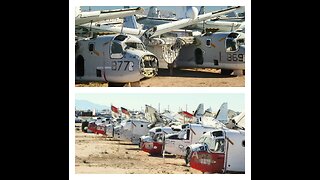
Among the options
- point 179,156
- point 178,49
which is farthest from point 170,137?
point 178,49

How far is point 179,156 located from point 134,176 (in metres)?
0.27

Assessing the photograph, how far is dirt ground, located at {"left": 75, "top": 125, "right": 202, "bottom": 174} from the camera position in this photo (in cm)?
238

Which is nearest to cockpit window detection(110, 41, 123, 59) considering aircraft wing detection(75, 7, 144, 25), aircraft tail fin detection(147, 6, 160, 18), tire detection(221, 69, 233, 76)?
aircraft wing detection(75, 7, 144, 25)

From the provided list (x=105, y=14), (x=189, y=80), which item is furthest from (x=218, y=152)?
(x=105, y=14)

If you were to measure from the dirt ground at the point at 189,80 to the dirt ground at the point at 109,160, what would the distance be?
1.01 feet

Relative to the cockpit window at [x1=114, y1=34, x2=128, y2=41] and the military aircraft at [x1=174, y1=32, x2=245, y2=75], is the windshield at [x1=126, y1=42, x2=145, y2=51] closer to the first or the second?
the cockpit window at [x1=114, y1=34, x2=128, y2=41]

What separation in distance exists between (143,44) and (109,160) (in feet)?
2.15

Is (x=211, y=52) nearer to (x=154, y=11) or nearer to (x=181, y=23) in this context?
(x=181, y=23)

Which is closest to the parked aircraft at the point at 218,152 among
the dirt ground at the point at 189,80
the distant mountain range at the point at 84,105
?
the dirt ground at the point at 189,80

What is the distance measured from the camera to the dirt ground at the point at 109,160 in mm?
2377

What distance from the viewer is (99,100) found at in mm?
2395

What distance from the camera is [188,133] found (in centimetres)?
246

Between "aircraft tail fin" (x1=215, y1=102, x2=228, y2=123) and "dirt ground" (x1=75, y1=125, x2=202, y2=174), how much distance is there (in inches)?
12.1
